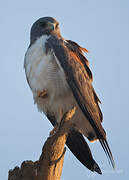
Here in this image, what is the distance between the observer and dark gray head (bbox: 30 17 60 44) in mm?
7160

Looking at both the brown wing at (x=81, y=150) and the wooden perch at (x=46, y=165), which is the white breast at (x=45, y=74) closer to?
the brown wing at (x=81, y=150)

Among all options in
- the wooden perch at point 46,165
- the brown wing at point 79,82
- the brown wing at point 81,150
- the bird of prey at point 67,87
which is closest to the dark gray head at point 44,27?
the bird of prey at point 67,87

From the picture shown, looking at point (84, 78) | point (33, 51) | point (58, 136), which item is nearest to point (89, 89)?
point (84, 78)

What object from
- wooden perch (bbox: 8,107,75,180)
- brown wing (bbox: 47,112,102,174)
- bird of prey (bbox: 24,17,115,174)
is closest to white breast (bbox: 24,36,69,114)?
bird of prey (bbox: 24,17,115,174)

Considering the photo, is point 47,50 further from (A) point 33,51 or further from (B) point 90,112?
(B) point 90,112

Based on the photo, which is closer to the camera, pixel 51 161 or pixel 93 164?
pixel 51 161

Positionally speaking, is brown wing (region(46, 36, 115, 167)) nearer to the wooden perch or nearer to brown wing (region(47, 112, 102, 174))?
brown wing (region(47, 112, 102, 174))

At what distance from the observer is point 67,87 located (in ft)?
20.0

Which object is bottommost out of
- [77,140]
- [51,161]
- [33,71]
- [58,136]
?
[51,161]

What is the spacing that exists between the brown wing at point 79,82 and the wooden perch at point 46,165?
119 centimetres

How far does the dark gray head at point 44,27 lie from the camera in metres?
7.16

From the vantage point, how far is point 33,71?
20.4ft

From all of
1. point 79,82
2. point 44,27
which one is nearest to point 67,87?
point 79,82

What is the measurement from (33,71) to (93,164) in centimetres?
186
